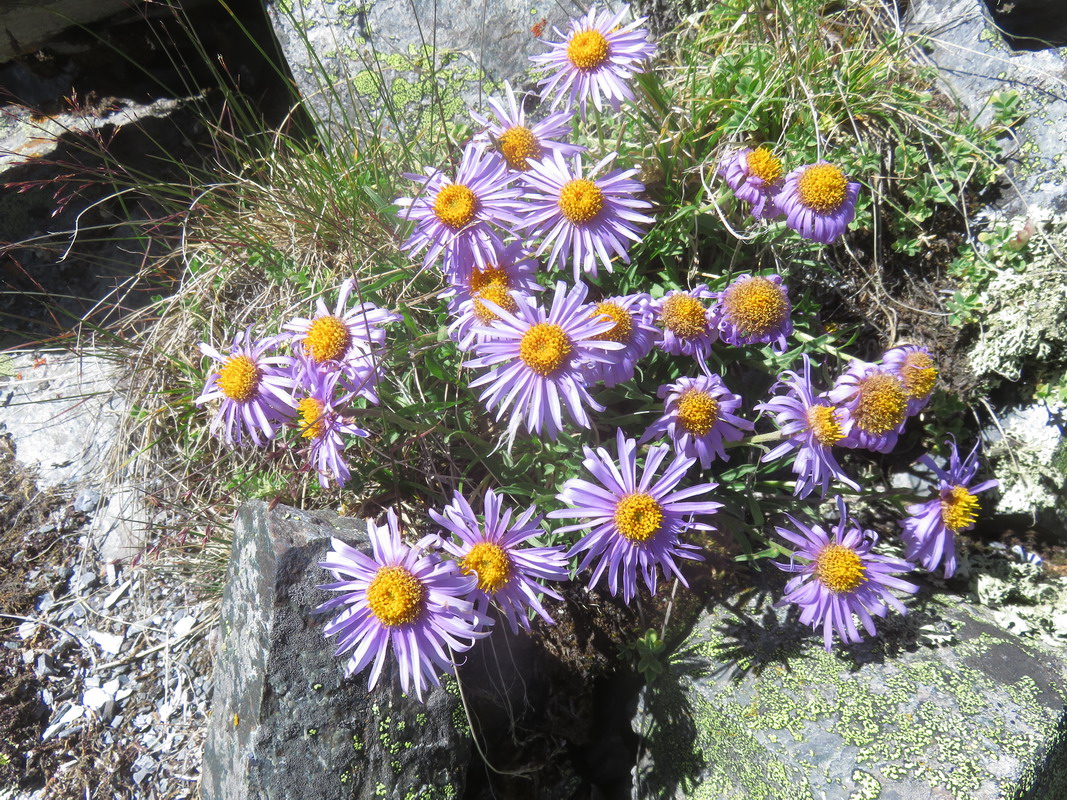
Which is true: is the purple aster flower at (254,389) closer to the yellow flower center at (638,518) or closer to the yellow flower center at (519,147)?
the yellow flower center at (519,147)

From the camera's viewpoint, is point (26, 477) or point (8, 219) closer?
point (26, 477)

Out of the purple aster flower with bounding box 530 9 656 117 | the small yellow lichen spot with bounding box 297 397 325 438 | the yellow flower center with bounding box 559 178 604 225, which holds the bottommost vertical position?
the small yellow lichen spot with bounding box 297 397 325 438

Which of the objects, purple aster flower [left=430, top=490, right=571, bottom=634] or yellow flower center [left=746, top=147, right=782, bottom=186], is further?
yellow flower center [left=746, top=147, right=782, bottom=186]

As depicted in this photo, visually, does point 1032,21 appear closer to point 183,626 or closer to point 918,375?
point 918,375

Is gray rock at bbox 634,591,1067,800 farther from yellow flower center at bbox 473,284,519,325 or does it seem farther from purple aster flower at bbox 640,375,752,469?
yellow flower center at bbox 473,284,519,325

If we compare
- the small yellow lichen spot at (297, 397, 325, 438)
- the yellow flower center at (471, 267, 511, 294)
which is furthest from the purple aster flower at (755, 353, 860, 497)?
the small yellow lichen spot at (297, 397, 325, 438)

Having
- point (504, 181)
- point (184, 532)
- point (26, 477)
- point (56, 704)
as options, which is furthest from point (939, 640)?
point (26, 477)

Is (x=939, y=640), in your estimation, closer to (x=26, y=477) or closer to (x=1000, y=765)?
(x=1000, y=765)
